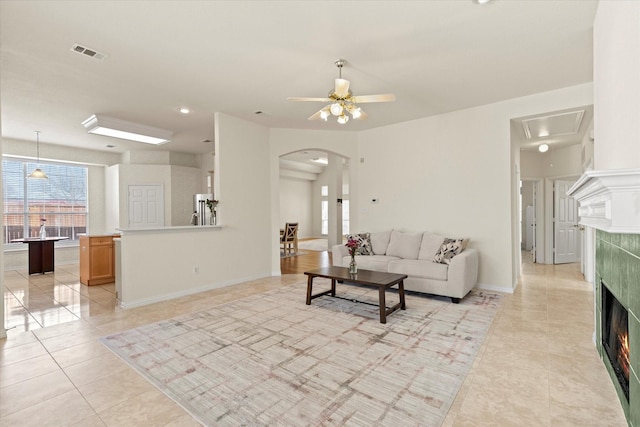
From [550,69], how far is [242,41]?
11.6 ft

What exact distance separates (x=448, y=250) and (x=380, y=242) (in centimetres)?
132

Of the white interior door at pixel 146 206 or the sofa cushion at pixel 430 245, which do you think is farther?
the white interior door at pixel 146 206

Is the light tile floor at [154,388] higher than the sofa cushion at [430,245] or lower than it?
lower

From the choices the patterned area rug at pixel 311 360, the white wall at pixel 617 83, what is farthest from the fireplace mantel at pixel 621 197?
the patterned area rug at pixel 311 360

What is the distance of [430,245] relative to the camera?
16.7 feet

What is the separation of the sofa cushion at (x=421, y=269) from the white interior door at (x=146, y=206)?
620 cm

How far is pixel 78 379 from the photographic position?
7.79ft

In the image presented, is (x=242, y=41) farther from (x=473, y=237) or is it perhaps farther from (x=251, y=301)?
(x=473, y=237)

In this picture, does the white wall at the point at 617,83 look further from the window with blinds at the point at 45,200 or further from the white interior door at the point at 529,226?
the window with blinds at the point at 45,200

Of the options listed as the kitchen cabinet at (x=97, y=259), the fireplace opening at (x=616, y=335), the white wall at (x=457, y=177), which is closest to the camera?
the fireplace opening at (x=616, y=335)

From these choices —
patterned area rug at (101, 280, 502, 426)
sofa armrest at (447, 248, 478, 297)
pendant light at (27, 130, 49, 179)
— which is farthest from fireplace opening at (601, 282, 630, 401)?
pendant light at (27, 130, 49, 179)

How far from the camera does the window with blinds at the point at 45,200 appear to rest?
7.21 m

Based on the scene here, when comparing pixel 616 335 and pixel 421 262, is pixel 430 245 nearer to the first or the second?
pixel 421 262

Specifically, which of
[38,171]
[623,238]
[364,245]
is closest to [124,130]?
[38,171]
